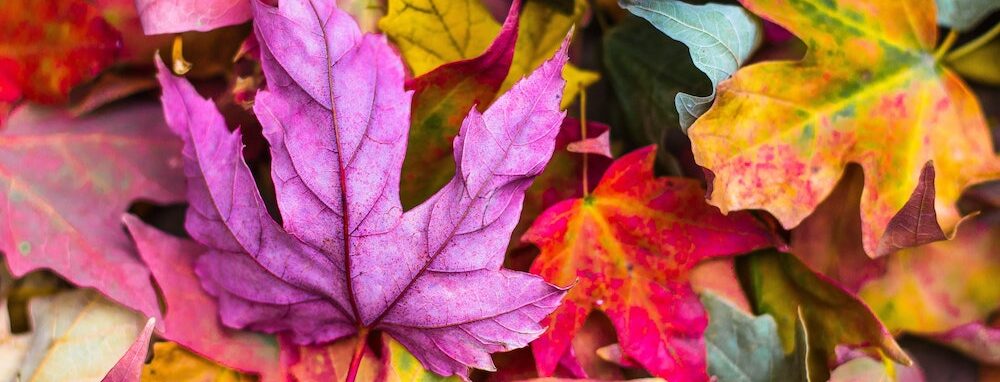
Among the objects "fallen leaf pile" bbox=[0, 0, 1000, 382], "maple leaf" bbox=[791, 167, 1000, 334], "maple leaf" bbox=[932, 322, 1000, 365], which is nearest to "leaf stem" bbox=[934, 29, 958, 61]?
"fallen leaf pile" bbox=[0, 0, 1000, 382]

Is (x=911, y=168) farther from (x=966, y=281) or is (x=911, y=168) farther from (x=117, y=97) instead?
(x=117, y=97)

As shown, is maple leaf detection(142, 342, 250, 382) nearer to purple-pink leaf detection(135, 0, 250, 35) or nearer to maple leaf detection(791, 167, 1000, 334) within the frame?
purple-pink leaf detection(135, 0, 250, 35)

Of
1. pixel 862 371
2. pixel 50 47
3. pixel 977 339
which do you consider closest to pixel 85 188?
pixel 50 47

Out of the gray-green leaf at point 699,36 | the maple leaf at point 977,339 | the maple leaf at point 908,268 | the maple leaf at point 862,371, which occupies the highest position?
the gray-green leaf at point 699,36

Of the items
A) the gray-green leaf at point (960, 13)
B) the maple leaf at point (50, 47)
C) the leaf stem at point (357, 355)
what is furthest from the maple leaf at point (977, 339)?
the maple leaf at point (50, 47)

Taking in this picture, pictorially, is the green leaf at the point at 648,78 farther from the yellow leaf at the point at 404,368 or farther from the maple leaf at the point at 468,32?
the yellow leaf at the point at 404,368

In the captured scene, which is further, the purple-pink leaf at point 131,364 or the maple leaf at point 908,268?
the maple leaf at point 908,268
